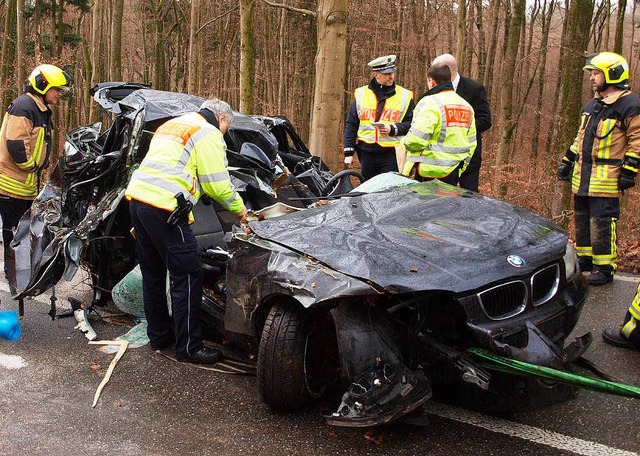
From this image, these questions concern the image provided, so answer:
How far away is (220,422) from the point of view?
3.52 meters

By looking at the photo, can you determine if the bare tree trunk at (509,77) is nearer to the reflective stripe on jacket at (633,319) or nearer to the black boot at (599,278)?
the black boot at (599,278)

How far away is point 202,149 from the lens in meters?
4.16

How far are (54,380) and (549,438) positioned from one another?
9.90ft

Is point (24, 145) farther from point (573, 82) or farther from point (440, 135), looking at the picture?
point (573, 82)

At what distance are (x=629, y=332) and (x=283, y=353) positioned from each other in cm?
253

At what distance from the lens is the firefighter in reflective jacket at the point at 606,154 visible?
220 inches

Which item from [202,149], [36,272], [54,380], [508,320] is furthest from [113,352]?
[508,320]

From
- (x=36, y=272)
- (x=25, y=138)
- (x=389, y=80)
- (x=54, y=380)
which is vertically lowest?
(x=54, y=380)

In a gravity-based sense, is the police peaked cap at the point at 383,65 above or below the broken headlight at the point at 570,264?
above

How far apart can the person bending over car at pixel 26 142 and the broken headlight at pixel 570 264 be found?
174 inches

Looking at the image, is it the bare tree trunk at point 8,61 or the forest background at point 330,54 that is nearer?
the forest background at point 330,54

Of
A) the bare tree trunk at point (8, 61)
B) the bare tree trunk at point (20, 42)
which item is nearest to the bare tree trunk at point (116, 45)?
the bare tree trunk at point (20, 42)

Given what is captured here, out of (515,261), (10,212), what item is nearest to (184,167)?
(515,261)

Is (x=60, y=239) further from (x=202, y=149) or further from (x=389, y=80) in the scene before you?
(x=389, y=80)
